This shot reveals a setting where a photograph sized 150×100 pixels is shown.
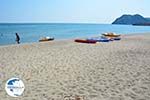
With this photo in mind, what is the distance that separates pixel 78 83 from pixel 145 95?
1885mm

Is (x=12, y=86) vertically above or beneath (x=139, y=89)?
above

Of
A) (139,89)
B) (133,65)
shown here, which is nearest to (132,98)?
(139,89)

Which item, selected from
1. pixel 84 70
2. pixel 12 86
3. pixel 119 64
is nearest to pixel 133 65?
pixel 119 64

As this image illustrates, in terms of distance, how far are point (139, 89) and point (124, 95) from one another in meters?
0.69

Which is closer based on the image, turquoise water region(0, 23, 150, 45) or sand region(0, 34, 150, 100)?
sand region(0, 34, 150, 100)

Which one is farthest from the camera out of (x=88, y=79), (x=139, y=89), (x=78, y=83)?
(x=88, y=79)

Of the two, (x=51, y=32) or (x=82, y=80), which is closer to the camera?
(x=82, y=80)

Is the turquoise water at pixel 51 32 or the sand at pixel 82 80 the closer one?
the sand at pixel 82 80

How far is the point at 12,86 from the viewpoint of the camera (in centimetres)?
476

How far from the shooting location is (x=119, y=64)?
34.1 feet

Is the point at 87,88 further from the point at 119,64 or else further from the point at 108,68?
the point at 119,64

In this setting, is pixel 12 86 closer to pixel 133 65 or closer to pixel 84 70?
A: pixel 84 70

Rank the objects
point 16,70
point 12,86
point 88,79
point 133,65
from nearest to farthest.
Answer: point 12,86 < point 88,79 < point 16,70 < point 133,65

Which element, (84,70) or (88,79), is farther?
(84,70)
